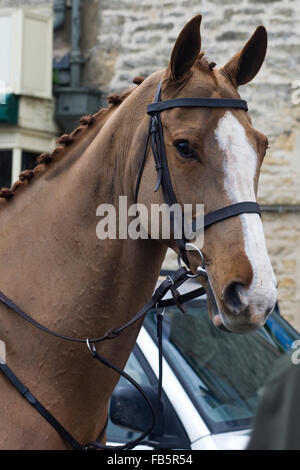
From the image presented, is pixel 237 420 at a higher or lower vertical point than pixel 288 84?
lower

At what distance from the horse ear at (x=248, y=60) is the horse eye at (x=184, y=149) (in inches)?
16.9

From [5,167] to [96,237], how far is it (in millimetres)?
8466

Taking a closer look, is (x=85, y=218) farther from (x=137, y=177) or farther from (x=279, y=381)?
(x=279, y=381)

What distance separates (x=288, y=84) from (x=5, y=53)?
398cm

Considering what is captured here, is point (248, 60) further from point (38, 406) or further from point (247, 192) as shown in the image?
point (38, 406)

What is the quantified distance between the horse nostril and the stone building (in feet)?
24.1

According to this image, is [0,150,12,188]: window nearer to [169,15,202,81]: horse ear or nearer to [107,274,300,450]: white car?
[107,274,300,450]: white car

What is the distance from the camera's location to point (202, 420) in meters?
3.71

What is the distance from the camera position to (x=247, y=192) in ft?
8.77

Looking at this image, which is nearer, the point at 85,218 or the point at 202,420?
the point at 85,218

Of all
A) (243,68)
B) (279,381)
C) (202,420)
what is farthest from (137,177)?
(279,381)

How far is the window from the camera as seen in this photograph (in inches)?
435

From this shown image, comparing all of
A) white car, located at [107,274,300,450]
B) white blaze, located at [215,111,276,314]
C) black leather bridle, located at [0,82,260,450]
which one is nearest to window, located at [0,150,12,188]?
white car, located at [107,274,300,450]
